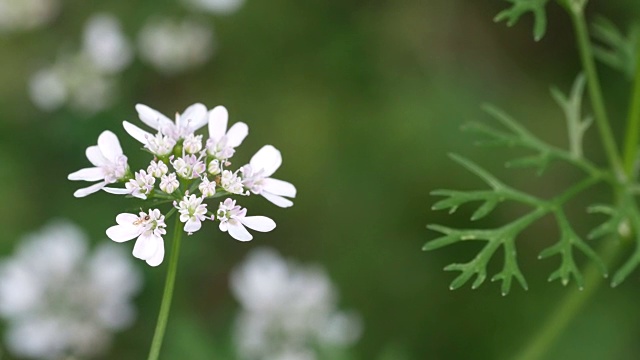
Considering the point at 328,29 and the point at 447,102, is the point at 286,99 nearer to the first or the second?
the point at 328,29

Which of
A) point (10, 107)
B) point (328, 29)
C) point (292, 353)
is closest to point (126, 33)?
point (10, 107)

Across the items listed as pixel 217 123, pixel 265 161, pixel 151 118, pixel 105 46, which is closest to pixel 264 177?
pixel 265 161

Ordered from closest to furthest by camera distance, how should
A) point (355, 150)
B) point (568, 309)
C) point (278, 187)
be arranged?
point (278, 187)
point (568, 309)
point (355, 150)

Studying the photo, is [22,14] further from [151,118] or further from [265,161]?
[265,161]

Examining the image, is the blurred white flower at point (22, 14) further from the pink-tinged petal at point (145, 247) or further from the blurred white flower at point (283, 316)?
the pink-tinged petal at point (145, 247)

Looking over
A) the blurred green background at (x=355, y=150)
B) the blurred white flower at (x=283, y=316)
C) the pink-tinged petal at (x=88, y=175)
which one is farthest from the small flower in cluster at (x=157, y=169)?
the blurred green background at (x=355, y=150)

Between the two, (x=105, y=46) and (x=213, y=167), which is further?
(x=105, y=46)

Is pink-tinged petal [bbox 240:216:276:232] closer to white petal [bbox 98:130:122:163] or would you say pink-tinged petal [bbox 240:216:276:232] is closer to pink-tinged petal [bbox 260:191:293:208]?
pink-tinged petal [bbox 260:191:293:208]
